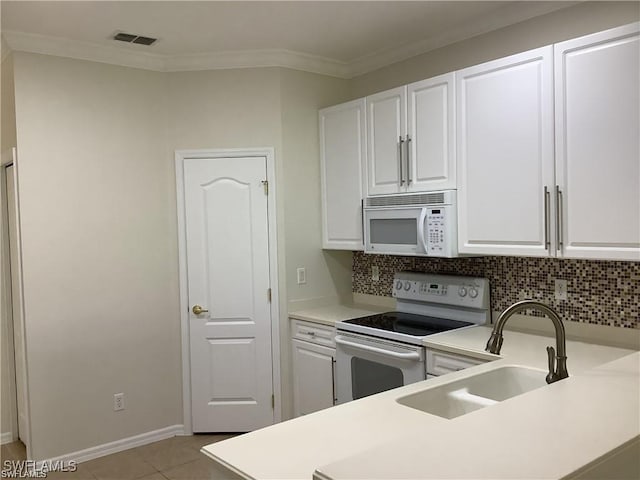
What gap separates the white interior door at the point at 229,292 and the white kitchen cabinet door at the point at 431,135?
43.3 inches

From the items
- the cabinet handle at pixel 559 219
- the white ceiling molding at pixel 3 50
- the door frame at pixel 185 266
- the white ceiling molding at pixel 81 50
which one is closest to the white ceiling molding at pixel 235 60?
the white ceiling molding at pixel 81 50

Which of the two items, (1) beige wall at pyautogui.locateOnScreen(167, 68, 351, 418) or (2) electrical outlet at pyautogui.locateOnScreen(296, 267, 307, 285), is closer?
(1) beige wall at pyautogui.locateOnScreen(167, 68, 351, 418)

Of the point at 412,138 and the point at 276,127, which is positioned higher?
the point at 276,127

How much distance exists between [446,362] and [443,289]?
751 millimetres

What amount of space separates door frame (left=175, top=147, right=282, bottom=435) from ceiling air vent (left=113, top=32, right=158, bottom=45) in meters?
0.74

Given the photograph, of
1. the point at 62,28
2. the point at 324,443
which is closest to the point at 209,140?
the point at 62,28

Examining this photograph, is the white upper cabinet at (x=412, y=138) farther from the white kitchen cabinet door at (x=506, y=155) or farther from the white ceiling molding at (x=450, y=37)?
the white ceiling molding at (x=450, y=37)

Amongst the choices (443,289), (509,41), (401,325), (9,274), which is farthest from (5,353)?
(509,41)

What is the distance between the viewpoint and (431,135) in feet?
10.6

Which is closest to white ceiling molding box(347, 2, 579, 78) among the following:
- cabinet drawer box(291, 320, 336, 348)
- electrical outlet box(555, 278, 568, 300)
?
electrical outlet box(555, 278, 568, 300)

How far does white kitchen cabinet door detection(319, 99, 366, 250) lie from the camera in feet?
12.3

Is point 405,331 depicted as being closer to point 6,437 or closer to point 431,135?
point 431,135

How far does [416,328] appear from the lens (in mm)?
3211

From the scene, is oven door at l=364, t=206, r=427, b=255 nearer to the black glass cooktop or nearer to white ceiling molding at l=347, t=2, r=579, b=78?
the black glass cooktop
